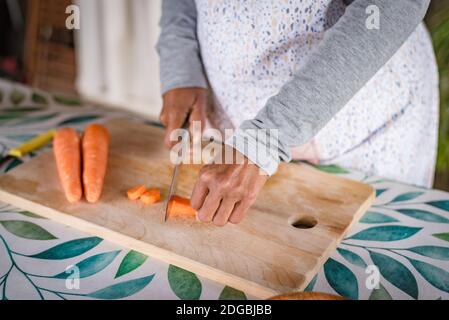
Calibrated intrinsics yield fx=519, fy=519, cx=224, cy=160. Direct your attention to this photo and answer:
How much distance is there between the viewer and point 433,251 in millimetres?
1012

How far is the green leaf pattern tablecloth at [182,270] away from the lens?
2.89 feet

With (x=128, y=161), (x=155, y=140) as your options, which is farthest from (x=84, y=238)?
(x=155, y=140)

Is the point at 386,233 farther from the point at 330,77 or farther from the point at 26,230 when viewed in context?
the point at 26,230

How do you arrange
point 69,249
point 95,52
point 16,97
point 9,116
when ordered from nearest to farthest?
point 69,249 < point 9,116 < point 16,97 < point 95,52

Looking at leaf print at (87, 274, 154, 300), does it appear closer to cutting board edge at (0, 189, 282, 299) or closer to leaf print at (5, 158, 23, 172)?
cutting board edge at (0, 189, 282, 299)

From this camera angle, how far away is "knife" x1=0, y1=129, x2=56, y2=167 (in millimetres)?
1303

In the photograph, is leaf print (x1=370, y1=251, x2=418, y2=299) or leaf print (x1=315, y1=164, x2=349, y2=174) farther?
leaf print (x1=315, y1=164, x2=349, y2=174)

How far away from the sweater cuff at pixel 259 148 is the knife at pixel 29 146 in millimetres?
623

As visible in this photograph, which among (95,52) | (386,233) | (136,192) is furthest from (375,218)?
(95,52)

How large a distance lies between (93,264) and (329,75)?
0.56 meters

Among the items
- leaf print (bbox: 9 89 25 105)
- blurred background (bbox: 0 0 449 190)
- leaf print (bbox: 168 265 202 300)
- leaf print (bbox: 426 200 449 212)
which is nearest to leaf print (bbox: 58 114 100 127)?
leaf print (bbox: 9 89 25 105)

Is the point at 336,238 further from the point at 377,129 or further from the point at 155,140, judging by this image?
the point at 155,140

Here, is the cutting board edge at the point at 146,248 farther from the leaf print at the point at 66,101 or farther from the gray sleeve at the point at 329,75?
the leaf print at the point at 66,101

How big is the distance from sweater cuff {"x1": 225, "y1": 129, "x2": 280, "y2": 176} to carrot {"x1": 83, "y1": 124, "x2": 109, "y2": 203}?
327 millimetres
